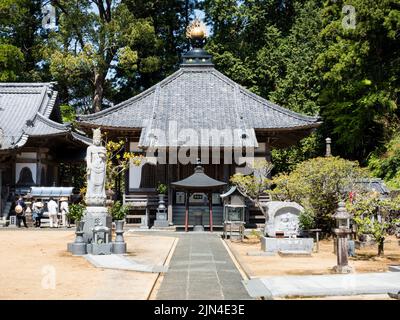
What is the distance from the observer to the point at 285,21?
44.2m

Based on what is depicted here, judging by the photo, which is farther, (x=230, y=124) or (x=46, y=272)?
(x=230, y=124)

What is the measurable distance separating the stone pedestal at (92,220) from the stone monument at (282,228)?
17.2 feet

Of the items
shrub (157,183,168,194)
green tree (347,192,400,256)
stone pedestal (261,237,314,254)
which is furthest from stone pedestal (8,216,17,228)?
green tree (347,192,400,256)

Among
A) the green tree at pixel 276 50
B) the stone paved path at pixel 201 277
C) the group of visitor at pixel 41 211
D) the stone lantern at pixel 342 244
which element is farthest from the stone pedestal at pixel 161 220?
the stone lantern at pixel 342 244

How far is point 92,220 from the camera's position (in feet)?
52.0

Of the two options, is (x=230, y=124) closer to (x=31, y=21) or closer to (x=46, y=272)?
(x=46, y=272)

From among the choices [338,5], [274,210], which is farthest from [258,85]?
[274,210]

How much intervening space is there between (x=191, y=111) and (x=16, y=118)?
437 inches

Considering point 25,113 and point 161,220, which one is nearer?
point 161,220

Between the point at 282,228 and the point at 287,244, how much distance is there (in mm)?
1141

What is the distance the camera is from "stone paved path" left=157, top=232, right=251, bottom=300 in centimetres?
946

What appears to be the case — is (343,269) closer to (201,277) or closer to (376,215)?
(201,277)

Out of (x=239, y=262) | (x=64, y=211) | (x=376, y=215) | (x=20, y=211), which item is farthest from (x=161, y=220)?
(x=239, y=262)

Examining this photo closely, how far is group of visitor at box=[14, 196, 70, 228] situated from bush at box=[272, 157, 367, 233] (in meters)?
12.8
